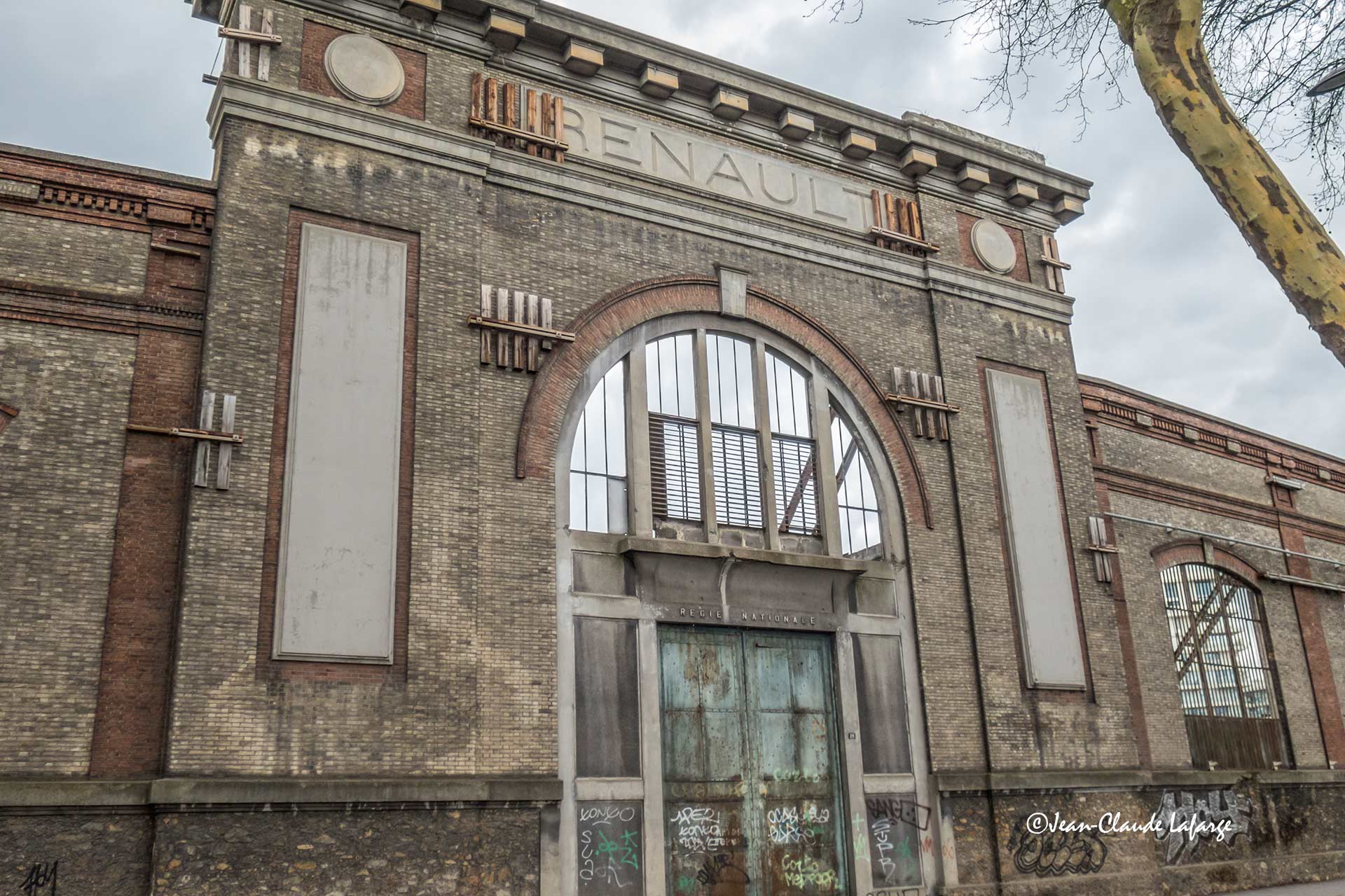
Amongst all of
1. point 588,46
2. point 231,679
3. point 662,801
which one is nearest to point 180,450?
point 231,679

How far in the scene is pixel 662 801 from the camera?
49.4 ft

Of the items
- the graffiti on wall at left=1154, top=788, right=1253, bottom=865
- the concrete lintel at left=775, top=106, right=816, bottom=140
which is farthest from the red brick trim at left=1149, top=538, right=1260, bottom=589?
the concrete lintel at left=775, top=106, right=816, bottom=140

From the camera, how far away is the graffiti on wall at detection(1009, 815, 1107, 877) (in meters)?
17.5

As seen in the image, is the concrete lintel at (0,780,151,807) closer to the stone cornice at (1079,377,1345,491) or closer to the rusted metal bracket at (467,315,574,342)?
the rusted metal bracket at (467,315,574,342)

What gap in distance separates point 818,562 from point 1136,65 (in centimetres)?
948

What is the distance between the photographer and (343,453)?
562 inches

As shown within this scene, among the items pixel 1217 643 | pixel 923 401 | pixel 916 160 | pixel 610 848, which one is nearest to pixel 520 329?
pixel 610 848

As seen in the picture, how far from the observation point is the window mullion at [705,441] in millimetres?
16703

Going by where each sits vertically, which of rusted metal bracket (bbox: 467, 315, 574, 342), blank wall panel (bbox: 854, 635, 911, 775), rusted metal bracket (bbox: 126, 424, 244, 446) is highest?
rusted metal bracket (bbox: 467, 315, 574, 342)

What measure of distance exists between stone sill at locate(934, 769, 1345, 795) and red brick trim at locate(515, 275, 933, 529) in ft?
12.8

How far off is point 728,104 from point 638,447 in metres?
6.08

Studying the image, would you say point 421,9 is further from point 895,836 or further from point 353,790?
point 895,836

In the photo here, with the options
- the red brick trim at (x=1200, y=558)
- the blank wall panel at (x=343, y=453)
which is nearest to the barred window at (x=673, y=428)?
the blank wall panel at (x=343, y=453)

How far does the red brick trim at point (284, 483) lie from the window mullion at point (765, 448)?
5332 millimetres
